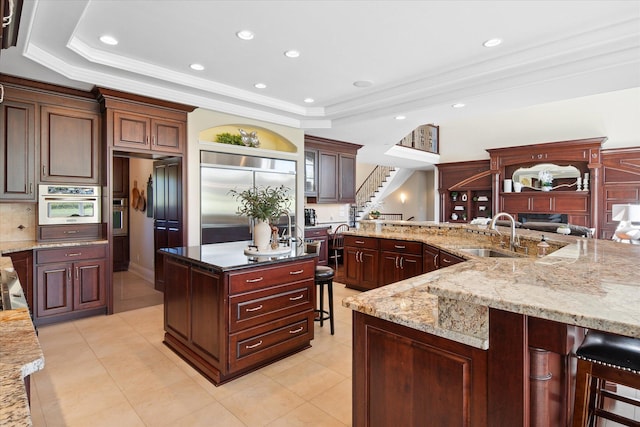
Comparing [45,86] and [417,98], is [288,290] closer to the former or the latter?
[417,98]

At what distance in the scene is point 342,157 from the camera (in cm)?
723

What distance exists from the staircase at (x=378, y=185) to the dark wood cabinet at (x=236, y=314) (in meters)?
7.61

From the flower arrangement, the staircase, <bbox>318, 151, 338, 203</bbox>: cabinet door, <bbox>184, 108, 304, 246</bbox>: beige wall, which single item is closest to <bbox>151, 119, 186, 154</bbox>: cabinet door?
<bbox>184, 108, 304, 246</bbox>: beige wall

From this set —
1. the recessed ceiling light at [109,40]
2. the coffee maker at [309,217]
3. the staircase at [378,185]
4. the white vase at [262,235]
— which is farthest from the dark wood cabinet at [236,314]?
the staircase at [378,185]

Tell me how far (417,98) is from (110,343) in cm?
440

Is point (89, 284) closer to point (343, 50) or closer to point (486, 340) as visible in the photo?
point (343, 50)

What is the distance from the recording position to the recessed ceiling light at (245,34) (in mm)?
2996

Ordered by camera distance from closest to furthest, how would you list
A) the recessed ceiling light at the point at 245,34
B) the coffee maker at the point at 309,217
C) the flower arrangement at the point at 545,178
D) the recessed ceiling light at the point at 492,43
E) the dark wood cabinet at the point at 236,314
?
the dark wood cabinet at the point at 236,314 < the recessed ceiling light at the point at 245,34 < the recessed ceiling light at the point at 492,43 < the coffee maker at the point at 309,217 < the flower arrangement at the point at 545,178

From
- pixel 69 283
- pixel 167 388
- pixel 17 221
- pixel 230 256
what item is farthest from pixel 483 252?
pixel 17 221

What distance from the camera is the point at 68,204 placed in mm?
3914

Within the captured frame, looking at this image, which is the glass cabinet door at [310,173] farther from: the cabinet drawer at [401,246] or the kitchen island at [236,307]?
the kitchen island at [236,307]

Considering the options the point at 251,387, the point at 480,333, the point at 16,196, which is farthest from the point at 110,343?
the point at 480,333

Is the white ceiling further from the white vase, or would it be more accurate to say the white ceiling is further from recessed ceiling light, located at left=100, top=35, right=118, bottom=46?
the white vase

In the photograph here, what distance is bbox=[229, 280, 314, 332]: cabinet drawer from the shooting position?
247 centimetres
